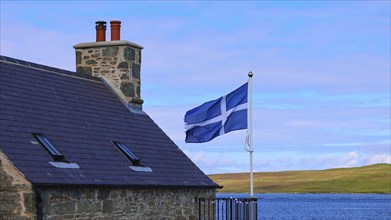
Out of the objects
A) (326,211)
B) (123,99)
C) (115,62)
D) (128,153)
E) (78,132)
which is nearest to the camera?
(78,132)

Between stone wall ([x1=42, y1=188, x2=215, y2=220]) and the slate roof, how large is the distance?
26 centimetres

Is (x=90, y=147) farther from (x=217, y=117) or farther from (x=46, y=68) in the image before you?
(x=46, y=68)

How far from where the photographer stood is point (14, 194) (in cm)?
1838

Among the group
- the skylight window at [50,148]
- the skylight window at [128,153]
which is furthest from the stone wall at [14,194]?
the skylight window at [128,153]

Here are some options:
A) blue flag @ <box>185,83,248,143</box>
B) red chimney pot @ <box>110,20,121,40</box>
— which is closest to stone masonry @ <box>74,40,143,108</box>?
red chimney pot @ <box>110,20,121,40</box>

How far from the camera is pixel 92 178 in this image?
2030 cm

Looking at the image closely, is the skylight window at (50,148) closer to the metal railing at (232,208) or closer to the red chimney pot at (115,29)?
the metal railing at (232,208)

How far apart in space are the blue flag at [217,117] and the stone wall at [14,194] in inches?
257

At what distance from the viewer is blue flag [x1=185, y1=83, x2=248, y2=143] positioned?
75.8 ft

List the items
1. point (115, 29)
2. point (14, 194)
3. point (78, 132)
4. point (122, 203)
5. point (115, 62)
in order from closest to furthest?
point (14, 194)
point (122, 203)
point (78, 132)
point (115, 62)
point (115, 29)

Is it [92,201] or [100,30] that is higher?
[100,30]

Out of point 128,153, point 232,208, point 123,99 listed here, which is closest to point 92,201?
point 128,153

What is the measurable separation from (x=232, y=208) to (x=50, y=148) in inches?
215

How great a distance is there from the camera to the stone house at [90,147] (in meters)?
18.8
